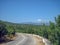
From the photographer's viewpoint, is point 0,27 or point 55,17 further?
point 0,27

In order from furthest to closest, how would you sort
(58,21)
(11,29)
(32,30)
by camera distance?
(32,30), (11,29), (58,21)

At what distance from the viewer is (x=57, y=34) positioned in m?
27.3

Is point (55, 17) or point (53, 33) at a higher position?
point (55, 17)

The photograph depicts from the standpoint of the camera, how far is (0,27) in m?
57.2

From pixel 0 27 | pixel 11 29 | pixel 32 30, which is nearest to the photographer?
pixel 0 27

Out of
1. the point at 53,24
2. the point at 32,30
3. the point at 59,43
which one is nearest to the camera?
the point at 59,43

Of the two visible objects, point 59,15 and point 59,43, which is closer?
point 59,43

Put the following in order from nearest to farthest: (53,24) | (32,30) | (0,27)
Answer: (53,24) → (0,27) → (32,30)

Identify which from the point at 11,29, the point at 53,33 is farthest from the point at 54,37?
the point at 11,29

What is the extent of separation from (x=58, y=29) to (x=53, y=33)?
2010 millimetres

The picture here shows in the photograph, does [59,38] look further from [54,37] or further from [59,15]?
[59,15]

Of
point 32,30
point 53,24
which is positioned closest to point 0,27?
point 53,24

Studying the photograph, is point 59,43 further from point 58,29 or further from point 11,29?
point 11,29

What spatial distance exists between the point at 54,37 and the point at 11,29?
4785cm
